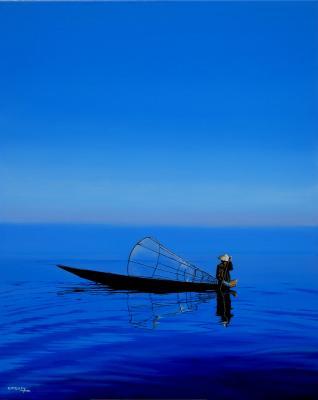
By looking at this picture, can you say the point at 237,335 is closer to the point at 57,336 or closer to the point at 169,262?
the point at 57,336

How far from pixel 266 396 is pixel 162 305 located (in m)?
6.59

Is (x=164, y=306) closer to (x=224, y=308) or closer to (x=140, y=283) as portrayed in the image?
(x=140, y=283)

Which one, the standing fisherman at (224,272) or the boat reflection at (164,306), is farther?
the standing fisherman at (224,272)

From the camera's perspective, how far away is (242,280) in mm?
18453

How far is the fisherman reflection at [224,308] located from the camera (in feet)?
29.3

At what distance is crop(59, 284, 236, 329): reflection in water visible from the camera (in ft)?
29.9

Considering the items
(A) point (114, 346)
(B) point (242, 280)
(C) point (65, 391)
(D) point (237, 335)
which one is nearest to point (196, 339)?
(D) point (237, 335)
